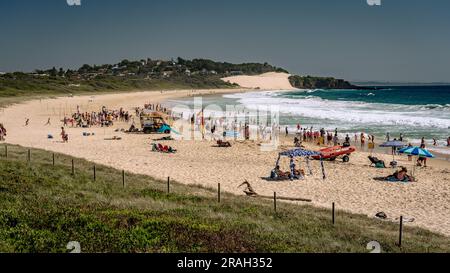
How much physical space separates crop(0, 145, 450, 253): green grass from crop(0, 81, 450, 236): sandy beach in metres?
2.97

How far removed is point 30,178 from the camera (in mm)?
13070

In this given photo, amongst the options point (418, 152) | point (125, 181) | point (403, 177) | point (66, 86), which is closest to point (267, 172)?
point (403, 177)

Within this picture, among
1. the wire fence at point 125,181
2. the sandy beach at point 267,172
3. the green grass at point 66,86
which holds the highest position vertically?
the green grass at point 66,86

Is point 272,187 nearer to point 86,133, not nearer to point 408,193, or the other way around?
point 408,193

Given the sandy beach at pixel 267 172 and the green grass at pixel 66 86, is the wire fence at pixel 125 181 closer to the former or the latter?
the sandy beach at pixel 267 172

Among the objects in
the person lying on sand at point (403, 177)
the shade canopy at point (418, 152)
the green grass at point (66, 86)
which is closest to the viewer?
the person lying on sand at point (403, 177)

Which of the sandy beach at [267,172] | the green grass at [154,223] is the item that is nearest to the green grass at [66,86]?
the sandy beach at [267,172]

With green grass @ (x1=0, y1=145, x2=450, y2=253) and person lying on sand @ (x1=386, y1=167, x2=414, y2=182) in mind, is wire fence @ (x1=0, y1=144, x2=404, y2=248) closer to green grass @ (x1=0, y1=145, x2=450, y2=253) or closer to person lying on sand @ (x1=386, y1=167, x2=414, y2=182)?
green grass @ (x1=0, y1=145, x2=450, y2=253)

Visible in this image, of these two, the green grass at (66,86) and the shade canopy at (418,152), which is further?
the green grass at (66,86)

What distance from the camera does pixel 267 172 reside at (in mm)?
21484

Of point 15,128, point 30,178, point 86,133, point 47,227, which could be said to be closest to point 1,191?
point 30,178

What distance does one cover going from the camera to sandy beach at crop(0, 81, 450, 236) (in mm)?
15781

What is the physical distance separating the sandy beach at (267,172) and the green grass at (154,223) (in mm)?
2968

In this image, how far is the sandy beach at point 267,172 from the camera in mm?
15781
